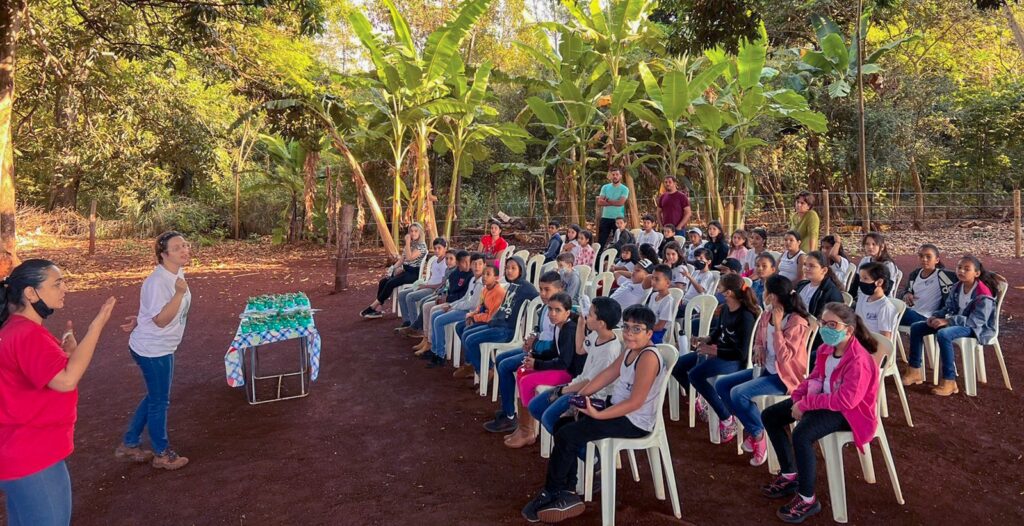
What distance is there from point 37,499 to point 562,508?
7.06 ft

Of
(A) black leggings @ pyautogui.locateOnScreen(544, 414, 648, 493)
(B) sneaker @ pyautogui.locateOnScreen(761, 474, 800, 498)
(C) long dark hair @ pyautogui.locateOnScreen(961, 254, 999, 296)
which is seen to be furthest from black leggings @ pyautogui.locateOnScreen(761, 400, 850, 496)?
(C) long dark hair @ pyautogui.locateOnScreen(961, 254, 999, 296)

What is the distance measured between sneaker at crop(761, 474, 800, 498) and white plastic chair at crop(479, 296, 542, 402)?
6.91 feet

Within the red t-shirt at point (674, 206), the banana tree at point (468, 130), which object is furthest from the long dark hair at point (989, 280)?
the banana tree at point (468, 130)

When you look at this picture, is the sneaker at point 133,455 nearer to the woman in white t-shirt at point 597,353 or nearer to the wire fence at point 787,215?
the woman in white t-shirt at point 597,353

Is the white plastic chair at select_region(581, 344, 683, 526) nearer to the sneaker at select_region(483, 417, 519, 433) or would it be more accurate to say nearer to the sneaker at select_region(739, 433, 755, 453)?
the sneaker at select_region(739, 433, 755, 453)

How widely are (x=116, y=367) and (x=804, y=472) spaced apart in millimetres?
6146

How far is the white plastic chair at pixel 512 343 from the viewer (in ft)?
Result: 16.0

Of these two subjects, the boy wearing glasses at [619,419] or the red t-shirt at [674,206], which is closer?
the boy wearing glasses at [619,419]

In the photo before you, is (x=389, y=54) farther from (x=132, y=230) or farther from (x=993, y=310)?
(x=132, y=230)

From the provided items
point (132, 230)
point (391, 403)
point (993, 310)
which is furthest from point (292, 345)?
point (132, 230)

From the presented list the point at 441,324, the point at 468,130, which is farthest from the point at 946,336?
the point at 468,130

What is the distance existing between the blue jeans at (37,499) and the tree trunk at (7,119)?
7.30 m

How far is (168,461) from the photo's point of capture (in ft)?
12.5

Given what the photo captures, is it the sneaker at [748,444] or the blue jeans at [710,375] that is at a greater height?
the blue jeans at [710,375]
